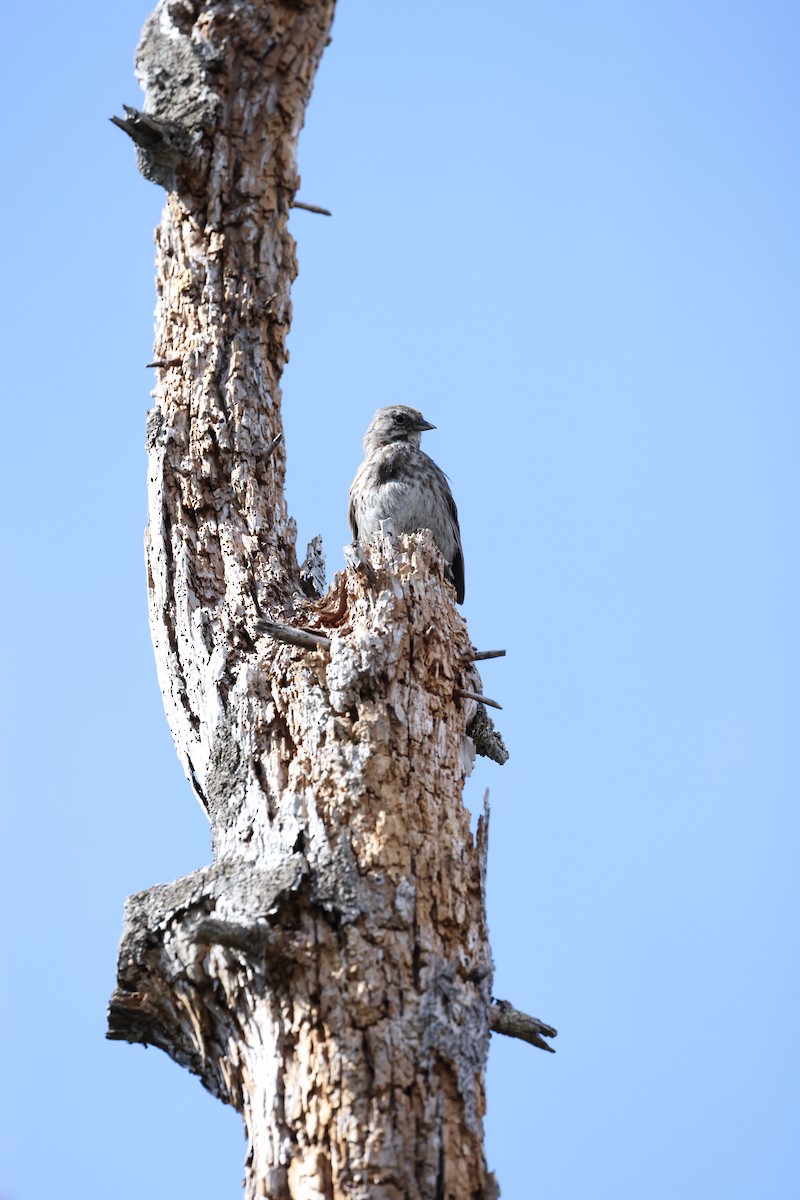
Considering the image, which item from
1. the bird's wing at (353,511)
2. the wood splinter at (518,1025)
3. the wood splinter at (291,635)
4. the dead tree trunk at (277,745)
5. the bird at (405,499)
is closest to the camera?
the dead tree trunk at (277,745)

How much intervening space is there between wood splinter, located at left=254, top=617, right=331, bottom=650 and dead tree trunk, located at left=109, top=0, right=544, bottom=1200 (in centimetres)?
1

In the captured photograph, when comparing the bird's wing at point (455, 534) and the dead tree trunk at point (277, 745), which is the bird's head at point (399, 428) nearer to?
the bird's wing at point (455, 534)

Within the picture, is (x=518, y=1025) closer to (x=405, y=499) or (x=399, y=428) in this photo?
(x=405, y=499)

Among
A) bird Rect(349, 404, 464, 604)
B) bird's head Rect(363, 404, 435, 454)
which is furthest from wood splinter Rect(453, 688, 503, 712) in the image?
bird's head Rect(363, 404, 435, 454)

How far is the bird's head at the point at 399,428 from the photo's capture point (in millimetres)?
8703

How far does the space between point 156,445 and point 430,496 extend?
10.0 feet

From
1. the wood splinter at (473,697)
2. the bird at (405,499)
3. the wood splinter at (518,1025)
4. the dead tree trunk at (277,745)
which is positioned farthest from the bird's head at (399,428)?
the wood splinter at (518,1025)

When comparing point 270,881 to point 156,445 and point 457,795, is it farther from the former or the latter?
point 156,445

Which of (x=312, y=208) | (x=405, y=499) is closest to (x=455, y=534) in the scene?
(x=405, y=499)

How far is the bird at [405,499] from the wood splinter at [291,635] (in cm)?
320

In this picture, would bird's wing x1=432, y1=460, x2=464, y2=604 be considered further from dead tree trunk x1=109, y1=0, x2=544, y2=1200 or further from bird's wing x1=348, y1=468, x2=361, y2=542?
dead tree trunk x1=109, y1=0, x2=544, y2=1200

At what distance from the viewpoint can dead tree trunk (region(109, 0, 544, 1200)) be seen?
3.84 metres

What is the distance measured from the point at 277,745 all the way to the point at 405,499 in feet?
12.0

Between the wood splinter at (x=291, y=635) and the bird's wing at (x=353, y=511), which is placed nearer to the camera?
the wood splinter at (x=291, y=635)
